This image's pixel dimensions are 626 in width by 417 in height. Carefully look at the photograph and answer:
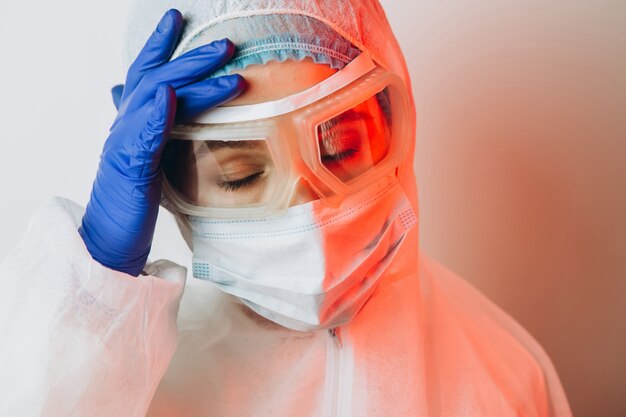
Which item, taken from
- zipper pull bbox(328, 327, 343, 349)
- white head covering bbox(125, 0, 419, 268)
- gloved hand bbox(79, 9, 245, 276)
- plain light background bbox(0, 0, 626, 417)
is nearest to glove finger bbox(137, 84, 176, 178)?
gloved hand bbox(79, 9, 245, 276)

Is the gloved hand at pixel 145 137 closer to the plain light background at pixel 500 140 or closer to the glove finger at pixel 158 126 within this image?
the glove finger at pixel 158 126

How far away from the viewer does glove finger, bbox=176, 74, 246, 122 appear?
34.2 inches

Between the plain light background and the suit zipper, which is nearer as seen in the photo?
the suit zipper

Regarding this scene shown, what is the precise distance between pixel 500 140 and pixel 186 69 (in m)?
0.96

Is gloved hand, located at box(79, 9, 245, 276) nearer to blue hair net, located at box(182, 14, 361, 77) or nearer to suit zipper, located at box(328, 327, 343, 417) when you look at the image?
blue hair net, located at box(182, 14, 361, 77)

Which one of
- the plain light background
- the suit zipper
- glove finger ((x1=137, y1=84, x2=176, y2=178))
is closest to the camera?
glove finger ((x1=137, y1=84, x2=176, y2=178))

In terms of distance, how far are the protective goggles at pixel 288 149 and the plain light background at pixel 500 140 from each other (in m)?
0.50

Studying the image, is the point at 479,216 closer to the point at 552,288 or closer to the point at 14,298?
the point at 552,288

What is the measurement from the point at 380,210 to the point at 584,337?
Answer: 1022 mm

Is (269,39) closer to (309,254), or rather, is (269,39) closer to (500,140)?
(309,254)

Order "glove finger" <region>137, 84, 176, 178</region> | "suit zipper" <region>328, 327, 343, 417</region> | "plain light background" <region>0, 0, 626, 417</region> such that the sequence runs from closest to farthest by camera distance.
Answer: "glove finger" <region>137, 84, 176, 178</region>, "suit zipper" <region>328, 327, 343, 417</region>, "plain light background" <region>0, 0, 626, 417</region>

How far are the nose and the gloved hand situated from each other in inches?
6.1

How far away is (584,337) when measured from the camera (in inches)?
69.4

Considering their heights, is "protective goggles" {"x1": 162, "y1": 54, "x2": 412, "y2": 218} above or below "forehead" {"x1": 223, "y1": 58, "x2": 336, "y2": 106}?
below
